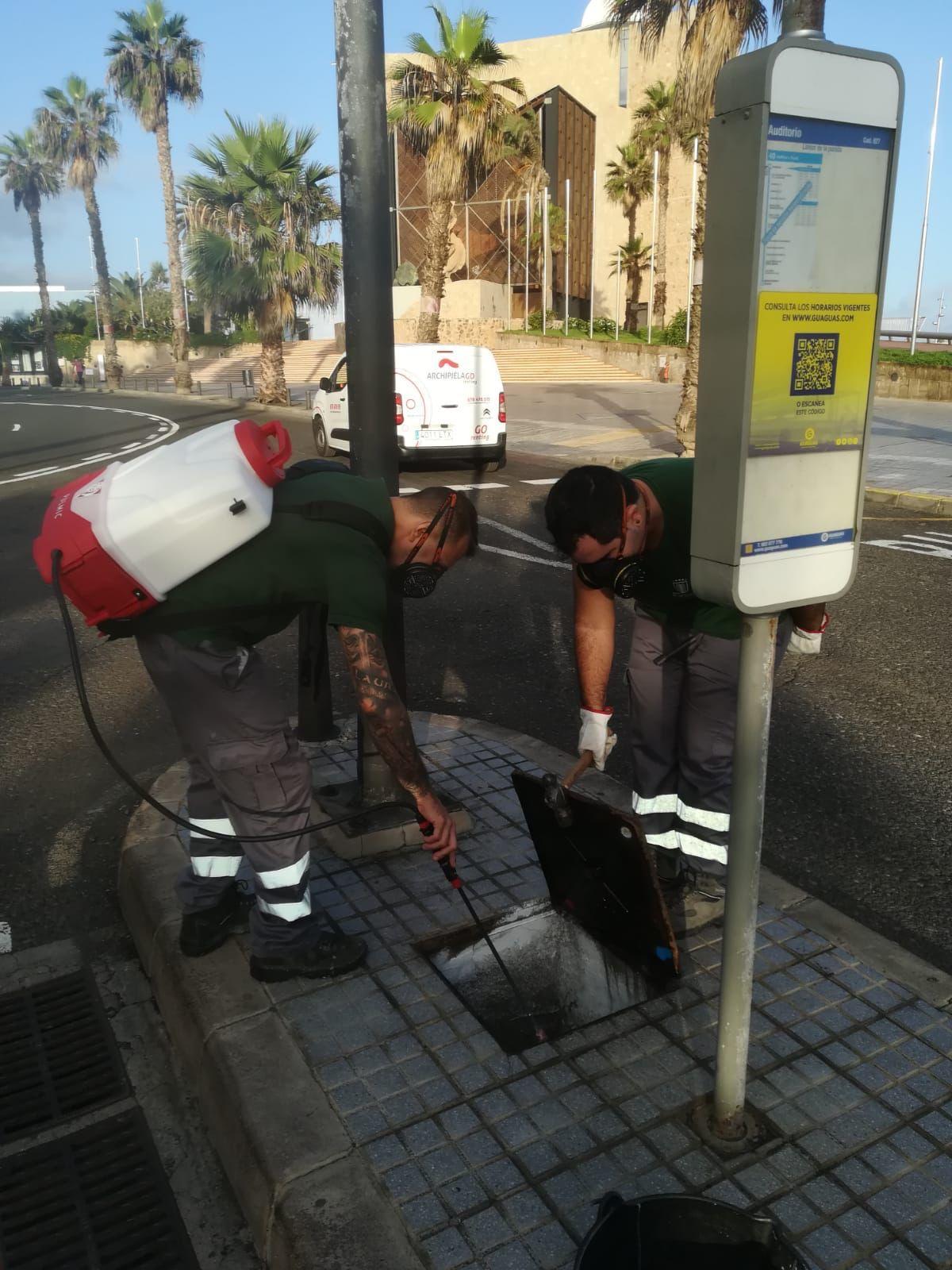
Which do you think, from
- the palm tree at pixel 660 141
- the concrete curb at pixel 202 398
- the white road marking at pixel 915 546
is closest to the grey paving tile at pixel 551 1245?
the white road marking at pixel 915 546

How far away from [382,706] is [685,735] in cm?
115

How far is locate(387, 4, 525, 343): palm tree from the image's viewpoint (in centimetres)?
2458

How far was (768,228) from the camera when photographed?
69.0 inches

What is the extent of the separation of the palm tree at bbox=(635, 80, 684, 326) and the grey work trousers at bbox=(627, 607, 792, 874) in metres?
38.3

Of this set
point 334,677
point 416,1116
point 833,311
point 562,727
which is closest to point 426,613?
point 334,677

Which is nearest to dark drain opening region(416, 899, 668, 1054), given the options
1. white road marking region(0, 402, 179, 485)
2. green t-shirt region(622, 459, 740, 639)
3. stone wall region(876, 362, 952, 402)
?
green t-shirt region(622, 459, 740, 639)

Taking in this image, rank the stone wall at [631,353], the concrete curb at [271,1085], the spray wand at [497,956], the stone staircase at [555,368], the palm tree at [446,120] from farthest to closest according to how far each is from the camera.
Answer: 1. the stone staircase at [555,368]
2. the stone wall at [631,353]
3. the palm tree at [446,120]
4. the spray wand at [497,956]
5. the concrete curb at [271,1085]

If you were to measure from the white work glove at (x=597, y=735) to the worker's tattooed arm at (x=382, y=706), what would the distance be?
2.26 ft

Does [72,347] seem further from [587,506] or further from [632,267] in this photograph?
[587,506]

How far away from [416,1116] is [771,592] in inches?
60.2

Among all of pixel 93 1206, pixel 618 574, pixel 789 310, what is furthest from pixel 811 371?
pixel 93 1206

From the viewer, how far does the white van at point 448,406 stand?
14.4m

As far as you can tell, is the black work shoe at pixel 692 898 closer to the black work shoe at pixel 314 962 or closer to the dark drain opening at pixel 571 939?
the dark drain opening at pixel 571 939

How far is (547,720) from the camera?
17.2 ft
